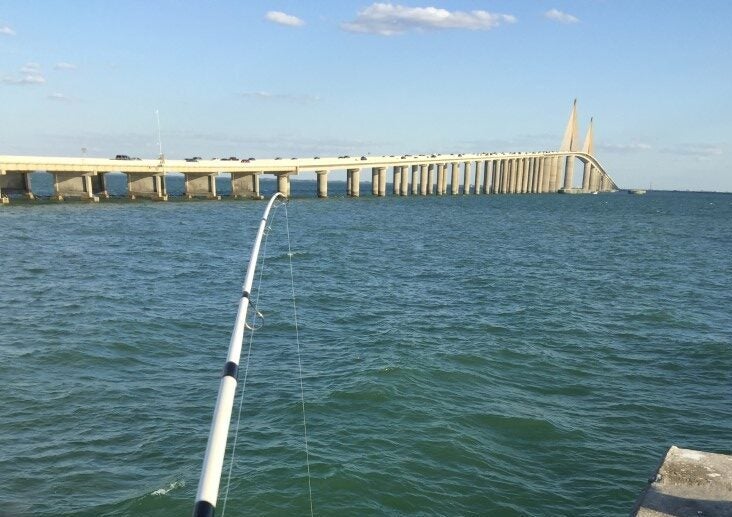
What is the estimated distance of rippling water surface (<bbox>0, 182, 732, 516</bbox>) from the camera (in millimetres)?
11906

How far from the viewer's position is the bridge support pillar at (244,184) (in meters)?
109

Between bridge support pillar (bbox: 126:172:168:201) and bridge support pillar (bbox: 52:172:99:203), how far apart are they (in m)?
9.22

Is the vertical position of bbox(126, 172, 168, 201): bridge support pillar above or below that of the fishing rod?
below

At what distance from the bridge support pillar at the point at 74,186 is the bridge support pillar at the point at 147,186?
9.22 m

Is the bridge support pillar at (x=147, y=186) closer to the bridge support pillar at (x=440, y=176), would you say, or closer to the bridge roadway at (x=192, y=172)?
the bridge roadway at (x=192, y=172)

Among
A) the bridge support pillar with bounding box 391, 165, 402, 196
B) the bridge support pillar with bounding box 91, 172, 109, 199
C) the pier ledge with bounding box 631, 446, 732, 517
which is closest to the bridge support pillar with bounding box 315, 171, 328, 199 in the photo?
the bridge support pillar with bounding box 391, 165, 402, 196

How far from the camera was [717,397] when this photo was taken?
56.3ft

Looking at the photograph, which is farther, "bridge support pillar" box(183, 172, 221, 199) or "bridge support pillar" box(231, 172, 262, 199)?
"bridge support pillar" box(231, 172, 262, 199)

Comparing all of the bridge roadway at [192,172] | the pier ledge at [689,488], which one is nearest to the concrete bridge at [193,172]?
the bridge roadway at [192,172]

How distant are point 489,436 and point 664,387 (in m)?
7.27

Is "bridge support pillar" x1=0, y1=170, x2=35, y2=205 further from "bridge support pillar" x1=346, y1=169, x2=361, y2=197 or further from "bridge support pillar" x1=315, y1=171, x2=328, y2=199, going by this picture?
"bridge support pillar" x1=346, y1=169, x2=361, y2=197

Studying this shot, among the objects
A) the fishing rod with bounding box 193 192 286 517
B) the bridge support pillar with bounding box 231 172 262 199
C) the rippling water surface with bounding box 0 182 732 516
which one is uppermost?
the fishing rod with bounding box 193 192 286 517

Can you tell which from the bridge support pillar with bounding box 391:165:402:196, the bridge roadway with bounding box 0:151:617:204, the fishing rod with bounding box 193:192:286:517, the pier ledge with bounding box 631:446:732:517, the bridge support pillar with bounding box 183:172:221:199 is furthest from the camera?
the bridge support pillar with bounding box 391:165:402:196

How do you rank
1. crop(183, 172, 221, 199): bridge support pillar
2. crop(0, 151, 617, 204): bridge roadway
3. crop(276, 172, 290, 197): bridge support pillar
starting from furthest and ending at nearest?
crop(276, 172, 290, 197): bridge support pillar, crop(183, 172, 221, 199): bridge support pillar, crop(0, 151, 617, 204): bridge roadway
